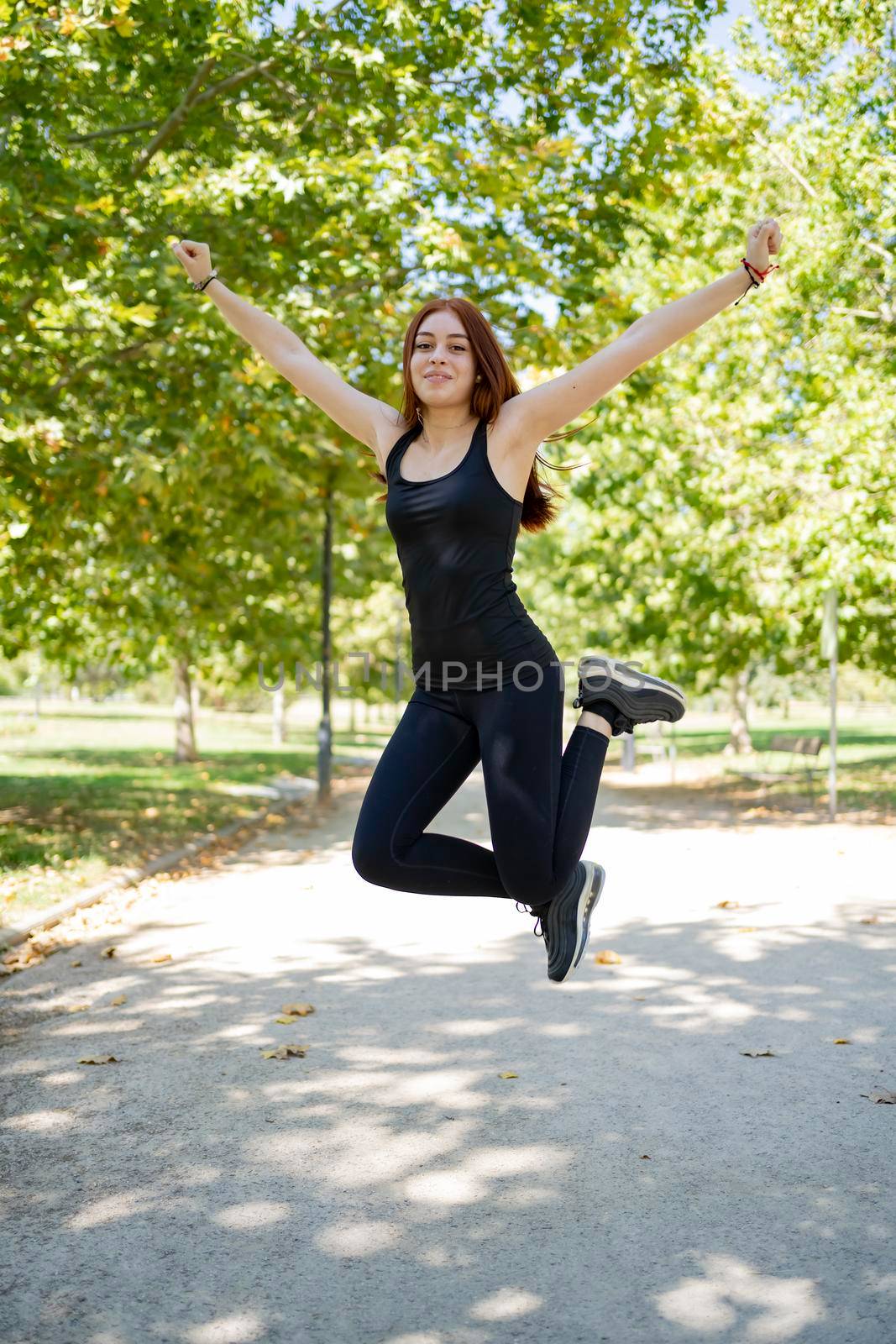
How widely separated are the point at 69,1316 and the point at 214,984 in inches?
143

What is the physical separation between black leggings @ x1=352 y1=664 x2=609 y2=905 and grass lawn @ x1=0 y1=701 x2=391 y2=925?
15.5 feet

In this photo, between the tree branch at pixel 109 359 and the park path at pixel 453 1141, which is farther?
the tree branch at pixel 109 359

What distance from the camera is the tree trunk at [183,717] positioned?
80.9 feet

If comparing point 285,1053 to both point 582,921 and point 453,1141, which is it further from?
point 582,921

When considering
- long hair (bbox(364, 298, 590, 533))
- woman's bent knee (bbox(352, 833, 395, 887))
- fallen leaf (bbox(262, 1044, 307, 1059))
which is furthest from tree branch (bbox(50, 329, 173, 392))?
woman's bent knee (bbox(352, 833, 395, 887))

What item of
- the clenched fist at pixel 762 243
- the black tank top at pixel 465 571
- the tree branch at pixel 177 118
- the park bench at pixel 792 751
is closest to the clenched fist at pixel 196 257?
the black tank top at pixel 465 571

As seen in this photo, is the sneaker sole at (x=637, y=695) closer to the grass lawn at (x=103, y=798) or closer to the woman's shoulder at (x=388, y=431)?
the woman's shoulder at (x=388, y=431)

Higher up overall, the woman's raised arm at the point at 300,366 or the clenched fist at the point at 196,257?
the clenched fist at the point at 196,257

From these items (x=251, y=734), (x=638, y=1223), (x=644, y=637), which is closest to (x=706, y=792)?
(x=644, y=637)

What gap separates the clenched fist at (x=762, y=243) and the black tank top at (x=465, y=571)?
36.8 inches

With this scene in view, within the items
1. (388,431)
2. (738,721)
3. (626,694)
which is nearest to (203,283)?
(388,431)

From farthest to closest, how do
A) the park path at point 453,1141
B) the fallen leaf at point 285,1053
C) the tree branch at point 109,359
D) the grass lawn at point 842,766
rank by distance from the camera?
the grass lawn at point 842,766
the tree branch at point 109,359
the fallen leaf at point 285,1053
the park path at point 453,1141

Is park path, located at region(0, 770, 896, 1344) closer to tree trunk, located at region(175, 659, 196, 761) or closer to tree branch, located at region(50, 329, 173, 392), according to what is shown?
tree branch, located at region(50, 329, 173, 392)

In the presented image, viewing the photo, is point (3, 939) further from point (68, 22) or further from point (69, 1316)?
point (68, 22)
